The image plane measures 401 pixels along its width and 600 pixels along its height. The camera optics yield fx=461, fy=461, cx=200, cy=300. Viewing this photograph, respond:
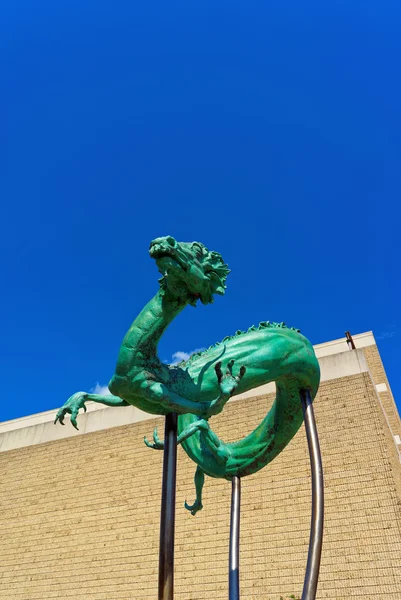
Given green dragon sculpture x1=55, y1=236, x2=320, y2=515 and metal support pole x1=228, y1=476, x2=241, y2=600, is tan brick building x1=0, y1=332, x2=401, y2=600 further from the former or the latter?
green dragon sculpture x1=55, y1=236, x2=320, y2=515

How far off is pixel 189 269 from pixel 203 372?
0.74 meters

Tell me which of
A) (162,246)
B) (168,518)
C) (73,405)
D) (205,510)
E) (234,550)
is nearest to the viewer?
(168,518)

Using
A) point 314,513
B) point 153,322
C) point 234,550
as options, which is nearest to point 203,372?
point 153,322

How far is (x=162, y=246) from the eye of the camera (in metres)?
3.11

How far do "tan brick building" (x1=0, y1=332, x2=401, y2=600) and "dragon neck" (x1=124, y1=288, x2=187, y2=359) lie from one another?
7413mm

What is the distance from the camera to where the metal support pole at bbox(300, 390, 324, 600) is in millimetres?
2836

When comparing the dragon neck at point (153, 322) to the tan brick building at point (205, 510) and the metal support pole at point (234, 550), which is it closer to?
the metal support pole at point (234, 550)

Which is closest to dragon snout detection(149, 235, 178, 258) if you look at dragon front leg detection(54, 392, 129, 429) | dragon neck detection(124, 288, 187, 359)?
dragon neck detection(124, 288, 187, 359)

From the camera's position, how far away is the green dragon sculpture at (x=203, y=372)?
308 centimetres

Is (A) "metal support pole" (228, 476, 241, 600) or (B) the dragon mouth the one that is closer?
(B) the dragon mouth

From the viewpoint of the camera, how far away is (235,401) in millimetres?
11844

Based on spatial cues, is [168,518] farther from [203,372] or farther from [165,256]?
[165,256]

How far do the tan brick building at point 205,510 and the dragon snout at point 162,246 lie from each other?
305 inches

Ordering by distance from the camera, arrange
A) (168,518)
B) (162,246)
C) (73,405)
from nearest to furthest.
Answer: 1. (168,518)
2. (162,246)
3. (73,405)
